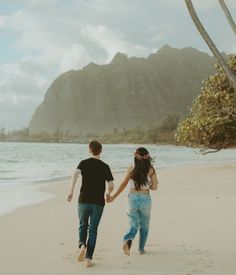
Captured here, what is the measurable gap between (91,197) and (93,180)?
0.26 metres

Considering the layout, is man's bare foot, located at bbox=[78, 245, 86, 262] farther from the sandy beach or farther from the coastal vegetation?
the coastal vegetation

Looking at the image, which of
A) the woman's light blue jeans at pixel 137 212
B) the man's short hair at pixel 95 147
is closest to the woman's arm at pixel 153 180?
the woman's light blue jeans at pixel 137 212

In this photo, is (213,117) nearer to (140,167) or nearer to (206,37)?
(140,167)

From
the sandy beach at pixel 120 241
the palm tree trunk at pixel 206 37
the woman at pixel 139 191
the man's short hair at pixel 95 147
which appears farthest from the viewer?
the woman at pixel 139 191

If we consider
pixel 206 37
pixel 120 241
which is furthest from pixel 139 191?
pixel 206 37

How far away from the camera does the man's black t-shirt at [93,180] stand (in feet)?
25.1

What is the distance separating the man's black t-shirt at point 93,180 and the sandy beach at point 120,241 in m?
0.99

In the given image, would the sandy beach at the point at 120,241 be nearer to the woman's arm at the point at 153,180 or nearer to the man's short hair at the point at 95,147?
the woman's arm at the point at 153,180

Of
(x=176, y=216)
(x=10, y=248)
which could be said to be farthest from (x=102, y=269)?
(x=176, y=216)

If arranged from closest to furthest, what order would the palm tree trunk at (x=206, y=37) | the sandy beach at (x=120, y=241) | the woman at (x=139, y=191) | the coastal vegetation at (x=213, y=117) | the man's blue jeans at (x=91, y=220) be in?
the palm tree trunk at (x=206, y=37) < the sandy beach at (x=120, y=241) < the man's blue jeans at (x=91, y=220) < the woman at (x=139, y=191) < the coastal vegetation at (x=213, y=117)

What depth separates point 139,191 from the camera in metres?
8.19

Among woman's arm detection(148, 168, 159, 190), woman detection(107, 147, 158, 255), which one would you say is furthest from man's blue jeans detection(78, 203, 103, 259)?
woman's arm detection(148, 168, 159, 190)

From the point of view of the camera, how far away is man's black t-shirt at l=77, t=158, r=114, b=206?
7.64m

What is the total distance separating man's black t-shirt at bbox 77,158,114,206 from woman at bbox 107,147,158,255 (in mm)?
512
